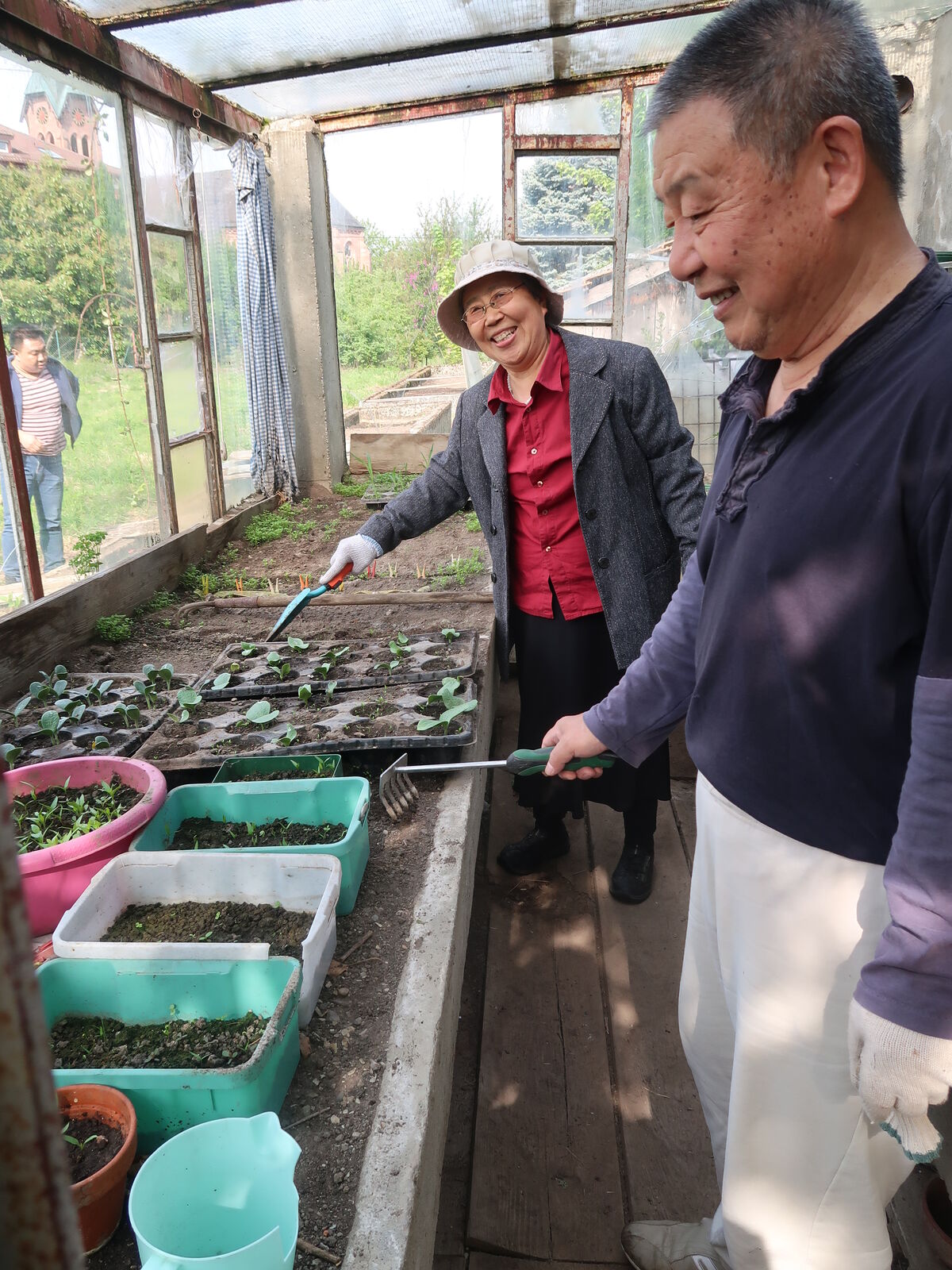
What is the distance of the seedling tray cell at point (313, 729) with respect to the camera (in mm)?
2320

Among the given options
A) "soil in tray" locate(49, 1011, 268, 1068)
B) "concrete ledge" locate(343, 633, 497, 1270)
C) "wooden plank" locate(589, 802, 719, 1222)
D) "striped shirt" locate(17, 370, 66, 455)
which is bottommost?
"wooden plank" locate(589, 802, 719, 1222)

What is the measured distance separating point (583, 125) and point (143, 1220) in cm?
711

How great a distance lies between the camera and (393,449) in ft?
25.3

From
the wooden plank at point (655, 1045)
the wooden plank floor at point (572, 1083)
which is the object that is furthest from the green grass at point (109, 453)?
the wooden plank at point (655, 1045)

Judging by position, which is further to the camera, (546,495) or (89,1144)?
(546,495)

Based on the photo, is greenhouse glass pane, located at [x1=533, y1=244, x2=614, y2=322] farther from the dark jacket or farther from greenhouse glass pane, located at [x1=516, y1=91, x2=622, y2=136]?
the dark jacket

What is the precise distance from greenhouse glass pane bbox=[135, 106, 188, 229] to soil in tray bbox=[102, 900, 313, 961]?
4531mm

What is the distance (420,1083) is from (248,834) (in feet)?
2.62

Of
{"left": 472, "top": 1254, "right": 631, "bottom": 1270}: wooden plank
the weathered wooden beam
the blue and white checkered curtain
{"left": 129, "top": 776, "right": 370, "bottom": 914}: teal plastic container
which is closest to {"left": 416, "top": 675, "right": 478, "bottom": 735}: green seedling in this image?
{"left": 129, "top": 776, "right": 370, "bottom": 914}: teal plastic container

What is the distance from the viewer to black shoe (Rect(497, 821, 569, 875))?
312 centimetres

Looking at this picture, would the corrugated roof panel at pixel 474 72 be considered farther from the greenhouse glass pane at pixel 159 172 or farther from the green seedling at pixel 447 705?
the green seedling at pixel 447 705

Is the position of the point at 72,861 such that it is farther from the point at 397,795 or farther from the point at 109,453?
the point at 109,453

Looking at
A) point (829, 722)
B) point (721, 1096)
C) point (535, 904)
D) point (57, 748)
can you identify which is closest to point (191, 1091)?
point (721, 1096)

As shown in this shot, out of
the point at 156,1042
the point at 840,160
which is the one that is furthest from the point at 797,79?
the point at 156,1042
